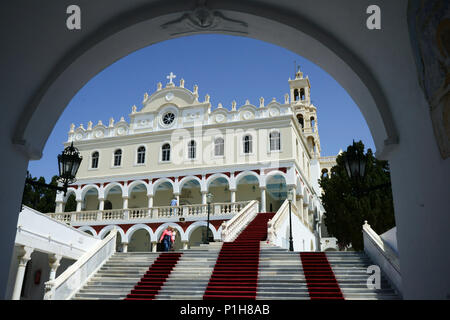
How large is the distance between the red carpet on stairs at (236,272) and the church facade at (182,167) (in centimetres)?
988

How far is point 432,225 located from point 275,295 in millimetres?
9092

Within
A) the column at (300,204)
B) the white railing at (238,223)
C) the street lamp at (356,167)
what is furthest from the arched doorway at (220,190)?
the street lamp at (356,167)

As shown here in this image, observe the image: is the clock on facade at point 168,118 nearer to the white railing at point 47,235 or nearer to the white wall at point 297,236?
the white wall at point 297,236

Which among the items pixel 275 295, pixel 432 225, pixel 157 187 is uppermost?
pixel 157 187

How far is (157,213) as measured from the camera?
2983 centimetres

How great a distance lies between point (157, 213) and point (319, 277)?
18204 mm

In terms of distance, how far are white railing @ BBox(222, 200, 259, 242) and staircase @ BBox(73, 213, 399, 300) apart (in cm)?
204

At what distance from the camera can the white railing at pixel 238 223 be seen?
65.7 feet

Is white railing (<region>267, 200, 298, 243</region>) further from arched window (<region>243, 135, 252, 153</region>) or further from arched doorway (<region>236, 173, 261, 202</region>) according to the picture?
arched window (<region>243, 135, 252, 153</region>)

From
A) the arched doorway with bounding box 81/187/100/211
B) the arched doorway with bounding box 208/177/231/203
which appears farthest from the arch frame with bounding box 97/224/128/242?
the arched doorway with bounding box 208/177/231/203
